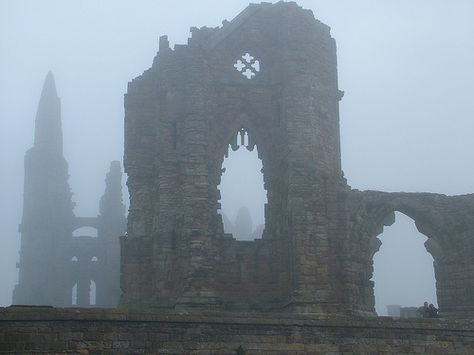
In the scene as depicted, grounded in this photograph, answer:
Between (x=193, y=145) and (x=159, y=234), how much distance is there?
8.57 feet

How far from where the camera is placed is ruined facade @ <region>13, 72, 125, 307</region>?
4719cm

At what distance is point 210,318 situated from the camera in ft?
44.2

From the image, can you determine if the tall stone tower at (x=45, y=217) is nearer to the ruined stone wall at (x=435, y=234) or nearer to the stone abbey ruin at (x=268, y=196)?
the stone abbey ruin at (x=268, y=196)

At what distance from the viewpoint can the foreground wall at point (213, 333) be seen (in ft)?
40.8

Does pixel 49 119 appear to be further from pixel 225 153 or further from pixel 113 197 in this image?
pixel 225 153

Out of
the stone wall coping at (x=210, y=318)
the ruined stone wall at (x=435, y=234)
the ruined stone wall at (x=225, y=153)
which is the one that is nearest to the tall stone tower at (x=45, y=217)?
the ruined stone wall at (x=225, y=153)

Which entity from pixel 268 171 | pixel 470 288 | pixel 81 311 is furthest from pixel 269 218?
pixel 81 311

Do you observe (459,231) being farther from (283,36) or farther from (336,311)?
(283,36)

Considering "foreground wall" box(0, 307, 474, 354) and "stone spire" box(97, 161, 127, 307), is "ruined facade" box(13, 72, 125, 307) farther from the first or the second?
"foreground wall" box(0, 307, 474, 354)

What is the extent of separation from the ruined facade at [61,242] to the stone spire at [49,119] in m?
1.50

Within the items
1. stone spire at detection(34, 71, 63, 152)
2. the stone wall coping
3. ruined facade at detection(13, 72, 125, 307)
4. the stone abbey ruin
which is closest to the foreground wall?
the stone wall coping

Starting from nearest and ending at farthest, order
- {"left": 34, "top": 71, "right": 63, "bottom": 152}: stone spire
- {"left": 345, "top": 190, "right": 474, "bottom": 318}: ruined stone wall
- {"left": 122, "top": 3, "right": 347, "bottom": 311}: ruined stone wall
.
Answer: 1. {"left": 122, "top": 3, "right": 347, "bottom": 311}: ruined stone wall
2. {"left": 345, "top": 190, "right": 474, "bottom": 318}: ruined stone wall
3. {"left": 34, "top": 71, "right": 63, "bottom": 152}: stone spire

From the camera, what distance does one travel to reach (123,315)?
510 inches

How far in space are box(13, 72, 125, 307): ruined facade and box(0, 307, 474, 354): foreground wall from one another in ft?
101
